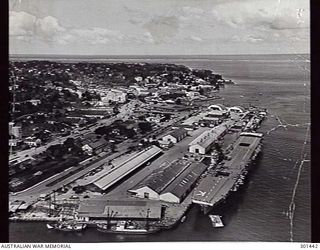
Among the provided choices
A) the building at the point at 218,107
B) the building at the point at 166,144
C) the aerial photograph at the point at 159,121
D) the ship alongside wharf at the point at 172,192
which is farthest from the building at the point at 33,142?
the building at the point at 218,107

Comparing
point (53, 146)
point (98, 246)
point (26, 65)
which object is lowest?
point (98, 246)

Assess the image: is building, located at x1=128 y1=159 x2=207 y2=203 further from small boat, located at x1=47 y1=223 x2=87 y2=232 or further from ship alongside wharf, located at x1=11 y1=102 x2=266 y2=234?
small boat, located at x1=47 y1=223 x2=87 y2=232

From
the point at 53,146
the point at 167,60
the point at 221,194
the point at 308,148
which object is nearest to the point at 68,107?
the point at 53,146

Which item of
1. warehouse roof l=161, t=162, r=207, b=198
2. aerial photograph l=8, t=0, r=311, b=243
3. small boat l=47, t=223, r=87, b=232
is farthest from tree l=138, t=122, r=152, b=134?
small boat l=47, t=223, r=87, b=232

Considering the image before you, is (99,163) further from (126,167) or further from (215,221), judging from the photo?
(215,221)

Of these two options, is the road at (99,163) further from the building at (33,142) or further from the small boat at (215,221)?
the small boat at (215,221)

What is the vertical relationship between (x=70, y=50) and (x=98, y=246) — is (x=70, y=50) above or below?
above
